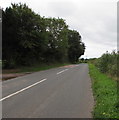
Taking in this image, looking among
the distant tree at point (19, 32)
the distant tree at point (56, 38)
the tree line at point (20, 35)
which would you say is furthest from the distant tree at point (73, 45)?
the distant tree at point (19, 32)

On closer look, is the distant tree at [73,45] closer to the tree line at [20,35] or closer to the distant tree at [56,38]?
the distant tree at [56,38]

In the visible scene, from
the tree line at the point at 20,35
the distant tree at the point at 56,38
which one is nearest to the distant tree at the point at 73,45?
the distant tree at the point at 56,38

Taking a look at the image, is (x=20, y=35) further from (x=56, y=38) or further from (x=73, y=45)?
(x=73, y=45)

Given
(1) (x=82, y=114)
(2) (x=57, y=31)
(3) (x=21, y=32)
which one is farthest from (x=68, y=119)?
(2) (x=57, y=31)

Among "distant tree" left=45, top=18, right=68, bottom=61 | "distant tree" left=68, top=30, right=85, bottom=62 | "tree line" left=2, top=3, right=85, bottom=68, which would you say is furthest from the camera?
"distant tree" left=68, top=30, right=85, bottom=62

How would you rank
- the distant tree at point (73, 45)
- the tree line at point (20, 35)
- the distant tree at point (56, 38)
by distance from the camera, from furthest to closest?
1. the distant tree at point (73, 45)
2. the distant tree at point (56, 38)
3. the tree line at point (20, 35)

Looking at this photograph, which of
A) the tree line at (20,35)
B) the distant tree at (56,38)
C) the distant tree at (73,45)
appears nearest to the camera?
the tree line at (20,35)

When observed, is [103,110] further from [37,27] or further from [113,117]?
[37,27]

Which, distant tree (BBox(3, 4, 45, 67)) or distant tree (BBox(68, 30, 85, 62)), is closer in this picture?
distant tree (BBox(3, 4, 45, 67))

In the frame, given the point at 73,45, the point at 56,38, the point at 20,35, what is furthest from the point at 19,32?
the point at 73,45

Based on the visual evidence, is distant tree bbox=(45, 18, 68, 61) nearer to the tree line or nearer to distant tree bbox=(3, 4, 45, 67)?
the tree line

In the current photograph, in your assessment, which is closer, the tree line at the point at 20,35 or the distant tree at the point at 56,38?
the tree line at the point at 20,35

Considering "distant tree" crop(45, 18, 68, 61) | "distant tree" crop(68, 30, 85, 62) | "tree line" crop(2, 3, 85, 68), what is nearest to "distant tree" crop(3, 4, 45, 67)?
"tree line" crop(2, 3, 85, 68)

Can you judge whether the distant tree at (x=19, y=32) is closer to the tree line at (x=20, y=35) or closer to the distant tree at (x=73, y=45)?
the tree line at (x=20, y=35)
